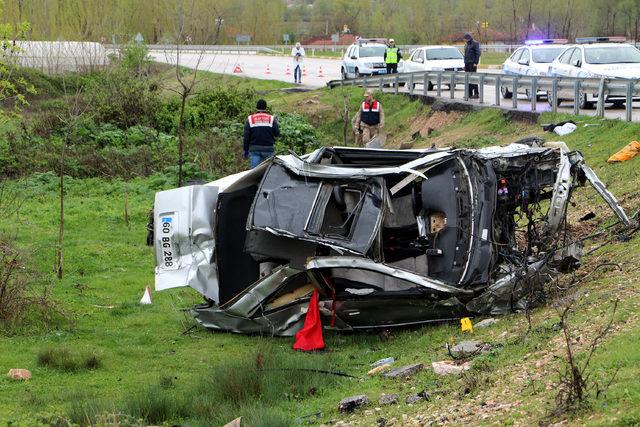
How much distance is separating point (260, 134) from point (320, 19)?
316ft

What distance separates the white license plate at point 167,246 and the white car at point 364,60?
89.2 ft

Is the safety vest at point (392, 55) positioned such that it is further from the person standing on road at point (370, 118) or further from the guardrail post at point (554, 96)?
the person standing on road at point (370, 118)

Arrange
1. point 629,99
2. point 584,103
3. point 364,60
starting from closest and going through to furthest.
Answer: point 629,99 < point 584,103 < point 364,60

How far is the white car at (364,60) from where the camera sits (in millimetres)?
38875

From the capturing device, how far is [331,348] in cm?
1098

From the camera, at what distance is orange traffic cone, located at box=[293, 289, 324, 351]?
10.9 meters

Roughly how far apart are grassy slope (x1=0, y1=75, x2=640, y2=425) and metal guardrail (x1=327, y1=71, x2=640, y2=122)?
179 centimetres

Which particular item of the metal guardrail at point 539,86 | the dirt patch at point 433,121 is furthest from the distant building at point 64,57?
the dirt patch at point 433,121

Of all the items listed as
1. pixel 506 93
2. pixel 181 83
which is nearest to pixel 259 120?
pixel 181 83

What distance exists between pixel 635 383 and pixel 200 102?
25662mm

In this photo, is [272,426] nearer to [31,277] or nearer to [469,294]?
[469,294]

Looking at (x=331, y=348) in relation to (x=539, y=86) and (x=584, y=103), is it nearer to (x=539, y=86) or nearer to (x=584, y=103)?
(x=584, y=103)

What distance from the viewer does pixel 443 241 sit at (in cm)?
1048

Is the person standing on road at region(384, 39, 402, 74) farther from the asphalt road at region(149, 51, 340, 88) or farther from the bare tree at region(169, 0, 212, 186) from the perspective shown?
the bare tree at region(169, 0, 212, 186)
